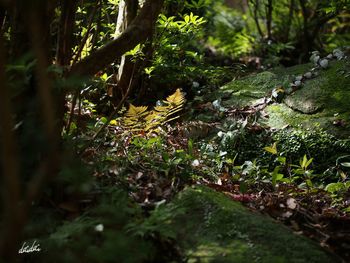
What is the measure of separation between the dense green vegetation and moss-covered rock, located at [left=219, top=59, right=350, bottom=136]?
→ 15 mm

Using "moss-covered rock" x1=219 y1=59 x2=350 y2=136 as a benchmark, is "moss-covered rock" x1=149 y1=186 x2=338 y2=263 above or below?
below

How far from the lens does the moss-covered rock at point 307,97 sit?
13.2 ft

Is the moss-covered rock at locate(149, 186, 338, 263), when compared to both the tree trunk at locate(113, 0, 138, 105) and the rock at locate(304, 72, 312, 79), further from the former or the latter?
the rock at locate(304, 72, 312, 79)

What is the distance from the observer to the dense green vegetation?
73.8 inches

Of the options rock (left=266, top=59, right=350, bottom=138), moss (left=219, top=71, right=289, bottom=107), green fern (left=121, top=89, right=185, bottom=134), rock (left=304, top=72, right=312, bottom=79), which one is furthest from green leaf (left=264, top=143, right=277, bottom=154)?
rock (left=304, top=72, right=312, bottom=79)

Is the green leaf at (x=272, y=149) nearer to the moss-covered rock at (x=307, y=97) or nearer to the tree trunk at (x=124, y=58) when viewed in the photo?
the moss-covered rock at (x=307, y=97)

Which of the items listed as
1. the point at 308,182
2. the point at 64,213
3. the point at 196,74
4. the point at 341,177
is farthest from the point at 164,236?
the point at 196,74

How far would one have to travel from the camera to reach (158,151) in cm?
352

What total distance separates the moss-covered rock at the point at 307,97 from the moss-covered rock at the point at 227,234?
1697 mm

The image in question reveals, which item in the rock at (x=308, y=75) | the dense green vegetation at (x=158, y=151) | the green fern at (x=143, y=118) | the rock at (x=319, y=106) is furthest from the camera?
the rock at (x=308, y=75)

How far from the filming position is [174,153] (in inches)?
134

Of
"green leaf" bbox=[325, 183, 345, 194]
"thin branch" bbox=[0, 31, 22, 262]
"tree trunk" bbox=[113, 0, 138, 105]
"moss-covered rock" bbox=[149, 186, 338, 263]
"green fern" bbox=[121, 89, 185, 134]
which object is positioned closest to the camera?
"thin branch" bbox=[0, 31, 22, 262]
